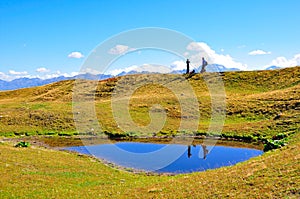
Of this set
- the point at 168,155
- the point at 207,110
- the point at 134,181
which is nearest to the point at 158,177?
the point at 134,181

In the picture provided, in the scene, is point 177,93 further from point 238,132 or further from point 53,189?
point 53,189

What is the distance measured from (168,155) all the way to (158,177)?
1129 cm

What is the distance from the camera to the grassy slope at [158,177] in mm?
18766

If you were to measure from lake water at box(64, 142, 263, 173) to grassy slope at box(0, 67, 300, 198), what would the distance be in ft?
14.6

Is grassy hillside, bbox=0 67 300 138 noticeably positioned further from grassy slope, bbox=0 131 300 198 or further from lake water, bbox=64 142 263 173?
grassy slope, bbox=0 131 300 198

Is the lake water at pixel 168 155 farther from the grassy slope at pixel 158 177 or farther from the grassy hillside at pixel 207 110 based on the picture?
the grassy hillside at pixel 207 110

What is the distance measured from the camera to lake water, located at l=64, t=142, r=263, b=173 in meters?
34.3

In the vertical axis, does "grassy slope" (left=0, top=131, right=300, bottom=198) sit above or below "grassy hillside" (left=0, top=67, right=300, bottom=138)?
below

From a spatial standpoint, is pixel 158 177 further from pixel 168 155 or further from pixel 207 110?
pixel 207 110

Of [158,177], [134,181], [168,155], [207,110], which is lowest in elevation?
[158,177]

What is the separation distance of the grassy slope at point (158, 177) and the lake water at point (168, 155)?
444 cm

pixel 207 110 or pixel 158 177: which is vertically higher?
pixel 207 110

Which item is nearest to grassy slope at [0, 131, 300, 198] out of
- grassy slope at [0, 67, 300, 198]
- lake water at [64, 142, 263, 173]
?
grassy slope at [0, 67, 300, 198]

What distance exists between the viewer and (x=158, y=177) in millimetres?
28594
